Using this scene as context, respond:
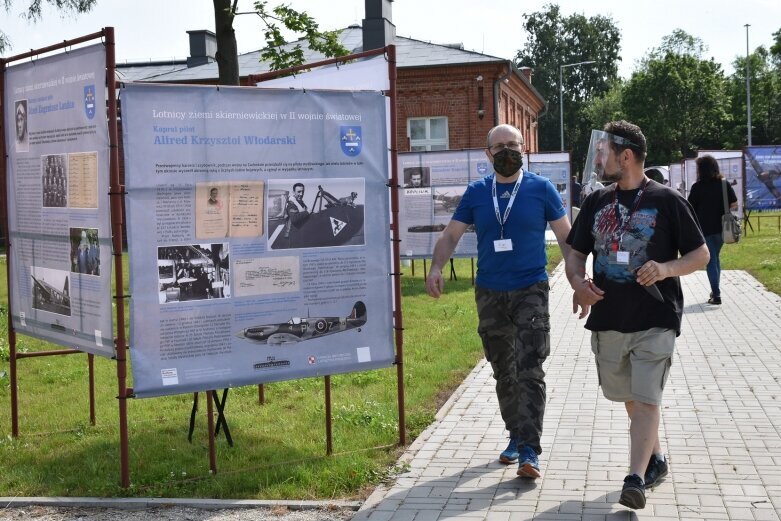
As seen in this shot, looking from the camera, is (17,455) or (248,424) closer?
(17,455)

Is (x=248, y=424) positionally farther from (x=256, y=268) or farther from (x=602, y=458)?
(x=602, y=458)

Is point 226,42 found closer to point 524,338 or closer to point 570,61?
point 524,338

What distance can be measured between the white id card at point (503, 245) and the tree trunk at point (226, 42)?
9.21 meters

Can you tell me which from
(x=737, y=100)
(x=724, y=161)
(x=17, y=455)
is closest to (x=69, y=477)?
(x=17, y=455)

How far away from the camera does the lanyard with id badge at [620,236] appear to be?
504cm

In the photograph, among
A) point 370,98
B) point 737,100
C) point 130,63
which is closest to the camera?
point 370,98

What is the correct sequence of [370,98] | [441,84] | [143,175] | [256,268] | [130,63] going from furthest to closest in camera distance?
1. [130,63]
2. [441,84]
3. [370,98]
4. [256,268]
5. [143,175]

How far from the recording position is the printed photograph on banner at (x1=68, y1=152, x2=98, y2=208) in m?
5.75

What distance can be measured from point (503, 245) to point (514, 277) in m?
0.19

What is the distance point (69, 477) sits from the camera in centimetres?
594

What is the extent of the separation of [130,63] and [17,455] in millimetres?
46659

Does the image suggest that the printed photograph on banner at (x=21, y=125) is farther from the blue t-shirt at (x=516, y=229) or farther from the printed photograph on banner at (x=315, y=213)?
the blue t-shirt at (x=516, y=229)

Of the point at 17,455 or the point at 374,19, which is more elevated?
the point at 374,19

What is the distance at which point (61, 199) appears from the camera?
6129mm
